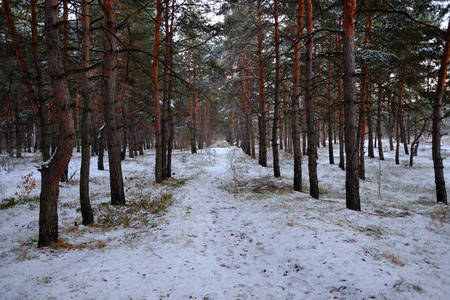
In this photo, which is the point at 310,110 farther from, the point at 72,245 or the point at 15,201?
the point at 15,201

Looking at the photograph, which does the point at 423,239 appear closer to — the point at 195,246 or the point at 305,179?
the point at 195,246

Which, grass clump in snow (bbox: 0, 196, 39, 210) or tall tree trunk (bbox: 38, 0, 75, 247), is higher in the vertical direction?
tall tree trunk (bbox: 38, 0, 75, 247)

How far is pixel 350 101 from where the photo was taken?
654 centimetres

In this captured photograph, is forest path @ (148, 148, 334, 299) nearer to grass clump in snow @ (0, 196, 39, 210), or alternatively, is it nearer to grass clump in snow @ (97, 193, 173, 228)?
grass clump in snow @ (97, 193, 173, 228)

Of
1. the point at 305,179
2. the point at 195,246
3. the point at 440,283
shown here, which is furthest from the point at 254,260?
the point at 305,179

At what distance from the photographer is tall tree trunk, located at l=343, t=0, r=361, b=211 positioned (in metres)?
6.39

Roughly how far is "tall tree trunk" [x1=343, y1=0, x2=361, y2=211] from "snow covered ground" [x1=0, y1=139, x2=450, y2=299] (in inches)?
27.0

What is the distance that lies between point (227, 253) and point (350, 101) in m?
5.22

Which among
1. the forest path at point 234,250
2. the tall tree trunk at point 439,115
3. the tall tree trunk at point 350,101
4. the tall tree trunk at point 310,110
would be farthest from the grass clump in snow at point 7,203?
the tall tree trunk at point 439,115

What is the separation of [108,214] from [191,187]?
435 cm

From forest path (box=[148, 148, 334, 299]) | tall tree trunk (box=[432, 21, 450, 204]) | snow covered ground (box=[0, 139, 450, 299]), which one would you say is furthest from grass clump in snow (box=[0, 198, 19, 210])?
tall tree trunk (box=[432, 21, 450, 204])

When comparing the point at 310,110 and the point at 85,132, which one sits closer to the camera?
the point at 85,132

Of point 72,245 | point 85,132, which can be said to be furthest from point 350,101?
point 72,245

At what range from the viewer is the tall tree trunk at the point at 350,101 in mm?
6395
